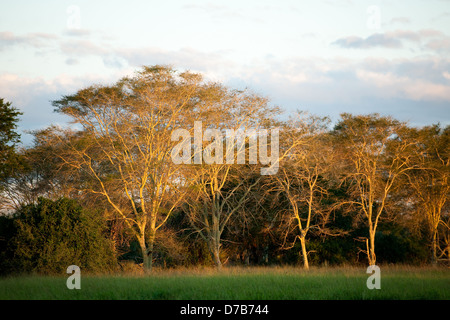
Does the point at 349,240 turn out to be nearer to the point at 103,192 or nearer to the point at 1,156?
the point at 103,192

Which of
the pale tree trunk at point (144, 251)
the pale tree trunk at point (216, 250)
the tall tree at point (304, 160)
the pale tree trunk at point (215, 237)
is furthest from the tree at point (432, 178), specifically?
the pale tree trunk at point (144, 251)

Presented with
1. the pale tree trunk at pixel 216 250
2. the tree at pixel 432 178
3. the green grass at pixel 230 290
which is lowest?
the pale tree trunk at pixel 216 250

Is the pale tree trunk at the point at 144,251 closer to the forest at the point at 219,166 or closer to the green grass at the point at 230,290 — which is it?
the forest at the point at 219,166

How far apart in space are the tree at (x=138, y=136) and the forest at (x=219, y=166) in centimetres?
8

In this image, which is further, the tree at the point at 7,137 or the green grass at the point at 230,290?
the tree at the point at 7,137

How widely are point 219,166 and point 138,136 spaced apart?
5.41 meters

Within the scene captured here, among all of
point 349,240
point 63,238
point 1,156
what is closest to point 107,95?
point 1,156

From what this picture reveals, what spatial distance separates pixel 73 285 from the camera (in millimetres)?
14219

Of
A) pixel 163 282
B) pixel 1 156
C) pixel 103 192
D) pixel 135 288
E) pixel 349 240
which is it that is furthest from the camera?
pixel 349 240

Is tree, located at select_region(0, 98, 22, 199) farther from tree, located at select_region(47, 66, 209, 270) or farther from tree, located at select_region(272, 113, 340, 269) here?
tree, located at select_region(272, 113, 340, 269)

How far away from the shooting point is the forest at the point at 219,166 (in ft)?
89.8

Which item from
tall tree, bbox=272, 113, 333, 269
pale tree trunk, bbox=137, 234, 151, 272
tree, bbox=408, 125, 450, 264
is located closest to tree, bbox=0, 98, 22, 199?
pale tree trunk, bbox=137, 234, 151, 272

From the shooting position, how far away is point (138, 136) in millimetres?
28484
